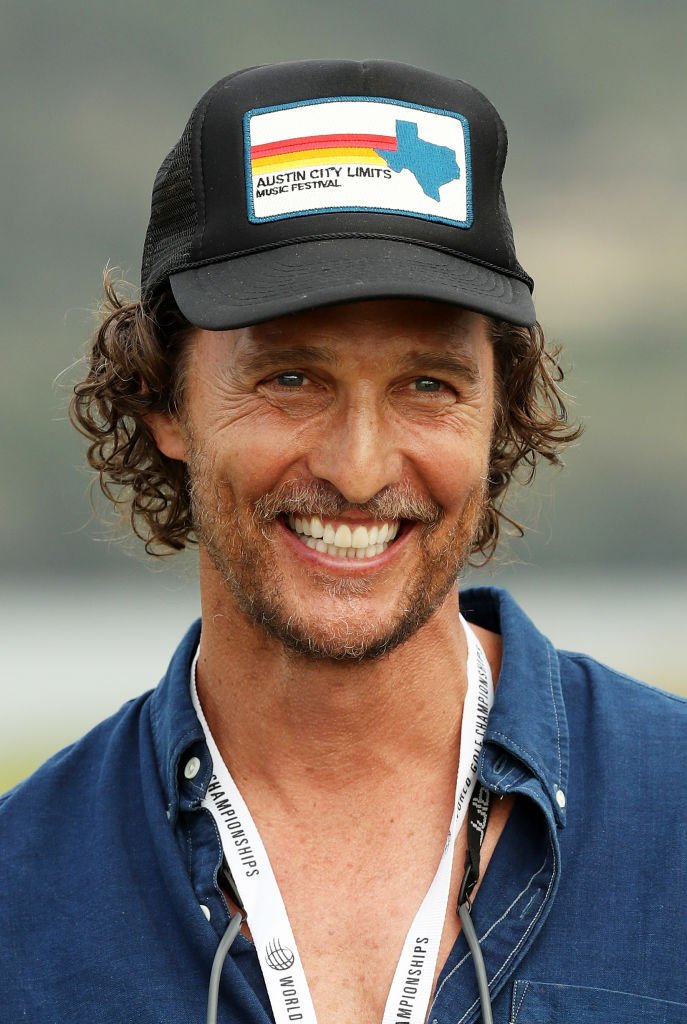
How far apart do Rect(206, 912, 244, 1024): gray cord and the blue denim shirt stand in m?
0.04

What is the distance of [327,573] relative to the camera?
2.45m

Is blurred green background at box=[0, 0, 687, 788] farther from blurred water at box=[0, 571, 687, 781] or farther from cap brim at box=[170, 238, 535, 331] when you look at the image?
cap brim at box=[170, 238, 535, 331]

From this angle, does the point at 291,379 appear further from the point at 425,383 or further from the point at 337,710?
the point at 337,710

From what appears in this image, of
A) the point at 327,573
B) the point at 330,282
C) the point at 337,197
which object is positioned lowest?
the point at 327,573

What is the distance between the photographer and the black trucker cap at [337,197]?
7.57ft

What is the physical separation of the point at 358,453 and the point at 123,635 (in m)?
9.47

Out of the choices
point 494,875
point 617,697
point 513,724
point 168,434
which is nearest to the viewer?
point 494,875

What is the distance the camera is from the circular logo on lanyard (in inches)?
92.4

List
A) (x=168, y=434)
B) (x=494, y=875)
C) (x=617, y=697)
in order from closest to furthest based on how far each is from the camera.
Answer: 1. (x=494, y=875)
2. (x=617, y=697)
3. (x=168, y=434)

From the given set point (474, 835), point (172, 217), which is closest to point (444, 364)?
point (172, 217)

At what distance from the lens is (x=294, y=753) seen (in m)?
2.61

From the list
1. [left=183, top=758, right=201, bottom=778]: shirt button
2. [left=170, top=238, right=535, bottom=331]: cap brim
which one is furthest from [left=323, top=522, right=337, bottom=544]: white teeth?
[left=183, top=758, right=201, bottom=778]: shirt button

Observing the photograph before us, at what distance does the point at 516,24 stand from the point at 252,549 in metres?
12.9

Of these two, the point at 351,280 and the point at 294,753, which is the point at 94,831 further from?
the point at 351,280
